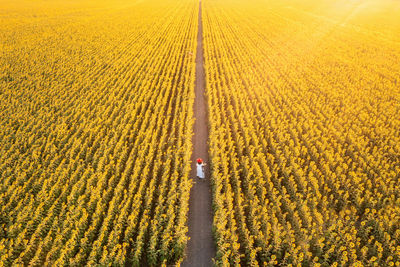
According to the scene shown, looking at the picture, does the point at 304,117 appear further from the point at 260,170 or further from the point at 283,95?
the point at 260,170

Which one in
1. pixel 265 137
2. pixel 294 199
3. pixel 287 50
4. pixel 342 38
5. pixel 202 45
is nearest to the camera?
pixel 294 199

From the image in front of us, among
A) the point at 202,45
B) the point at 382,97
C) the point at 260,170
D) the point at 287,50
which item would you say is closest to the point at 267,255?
the point at 260,170

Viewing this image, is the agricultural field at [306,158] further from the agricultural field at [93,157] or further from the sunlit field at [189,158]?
the agricultural field at [93,157]

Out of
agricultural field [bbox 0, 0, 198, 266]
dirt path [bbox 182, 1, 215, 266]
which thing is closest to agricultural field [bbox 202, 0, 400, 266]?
dirt path [bbox 182, 1, 215, 266]

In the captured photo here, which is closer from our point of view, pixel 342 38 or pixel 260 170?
pixel 260 170

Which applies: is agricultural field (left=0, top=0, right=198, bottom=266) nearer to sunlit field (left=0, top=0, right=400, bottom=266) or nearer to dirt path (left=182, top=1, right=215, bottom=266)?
sunlit field (left=0, top=0, right=400, bottom=266)
